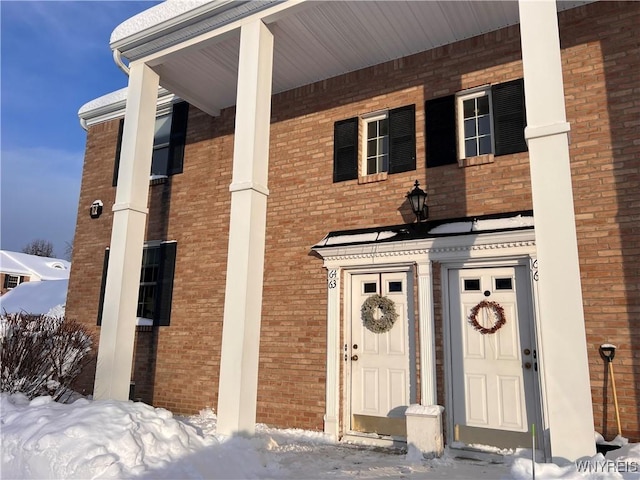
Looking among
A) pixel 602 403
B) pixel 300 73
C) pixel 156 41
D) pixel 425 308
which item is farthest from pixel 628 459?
pixel 156 41

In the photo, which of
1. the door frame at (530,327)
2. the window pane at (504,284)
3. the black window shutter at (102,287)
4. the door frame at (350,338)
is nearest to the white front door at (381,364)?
the door frame at (350,338)

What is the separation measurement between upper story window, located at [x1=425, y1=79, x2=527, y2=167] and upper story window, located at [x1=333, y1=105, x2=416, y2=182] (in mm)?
335

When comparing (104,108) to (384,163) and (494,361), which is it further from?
(494,361)

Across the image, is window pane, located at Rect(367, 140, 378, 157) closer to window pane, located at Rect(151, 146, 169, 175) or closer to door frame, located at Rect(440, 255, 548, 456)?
door frame, located at Rect(440, 255, 548, 456)

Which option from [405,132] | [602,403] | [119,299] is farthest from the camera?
[405,132]

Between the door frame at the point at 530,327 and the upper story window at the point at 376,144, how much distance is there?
184 centimetres

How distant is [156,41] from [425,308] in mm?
4944

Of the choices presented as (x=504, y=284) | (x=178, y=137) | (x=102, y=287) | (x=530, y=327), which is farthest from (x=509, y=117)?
(x=102, y=287)

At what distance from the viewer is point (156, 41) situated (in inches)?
245

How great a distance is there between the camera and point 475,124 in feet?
20.3

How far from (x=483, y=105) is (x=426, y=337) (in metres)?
3.14

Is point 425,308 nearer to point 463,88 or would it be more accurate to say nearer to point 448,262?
point 448,262

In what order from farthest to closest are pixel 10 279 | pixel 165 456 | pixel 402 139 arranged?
pixel 10 279 → pixel 402 139 → pixel 165 456

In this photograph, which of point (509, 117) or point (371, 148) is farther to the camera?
point (371, 148)
